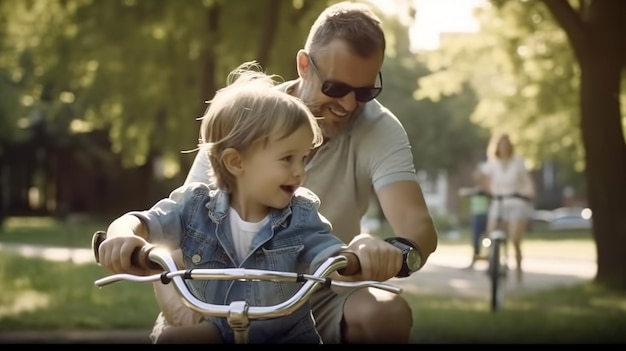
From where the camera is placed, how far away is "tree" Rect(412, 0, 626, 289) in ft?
44.3

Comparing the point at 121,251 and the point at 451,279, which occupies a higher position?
the point at 121,251

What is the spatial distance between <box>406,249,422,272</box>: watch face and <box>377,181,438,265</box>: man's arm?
16.4 inches

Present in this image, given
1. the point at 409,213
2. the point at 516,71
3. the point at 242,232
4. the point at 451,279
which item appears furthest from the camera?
the point at 516,71

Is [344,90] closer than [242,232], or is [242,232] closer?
[242,232]

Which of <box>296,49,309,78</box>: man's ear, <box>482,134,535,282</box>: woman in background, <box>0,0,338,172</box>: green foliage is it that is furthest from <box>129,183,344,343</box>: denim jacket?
<box>0,0,338,172</box>: green foliage

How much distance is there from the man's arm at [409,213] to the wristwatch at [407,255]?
1.37 ft

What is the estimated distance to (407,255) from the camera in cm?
273

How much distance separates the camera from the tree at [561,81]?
531 inches

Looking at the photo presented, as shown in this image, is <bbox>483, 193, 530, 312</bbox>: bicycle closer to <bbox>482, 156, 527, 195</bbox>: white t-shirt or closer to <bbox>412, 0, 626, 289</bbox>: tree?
<bbox>482, 156, 527, 195</bbox>: white t-shirt

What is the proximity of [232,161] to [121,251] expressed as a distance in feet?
1.21

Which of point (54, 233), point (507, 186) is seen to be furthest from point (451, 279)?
point (54, 233)

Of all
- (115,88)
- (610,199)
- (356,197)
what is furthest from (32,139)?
(356,197)

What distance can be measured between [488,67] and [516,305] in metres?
6.34

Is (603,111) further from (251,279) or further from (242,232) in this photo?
(251,279)
